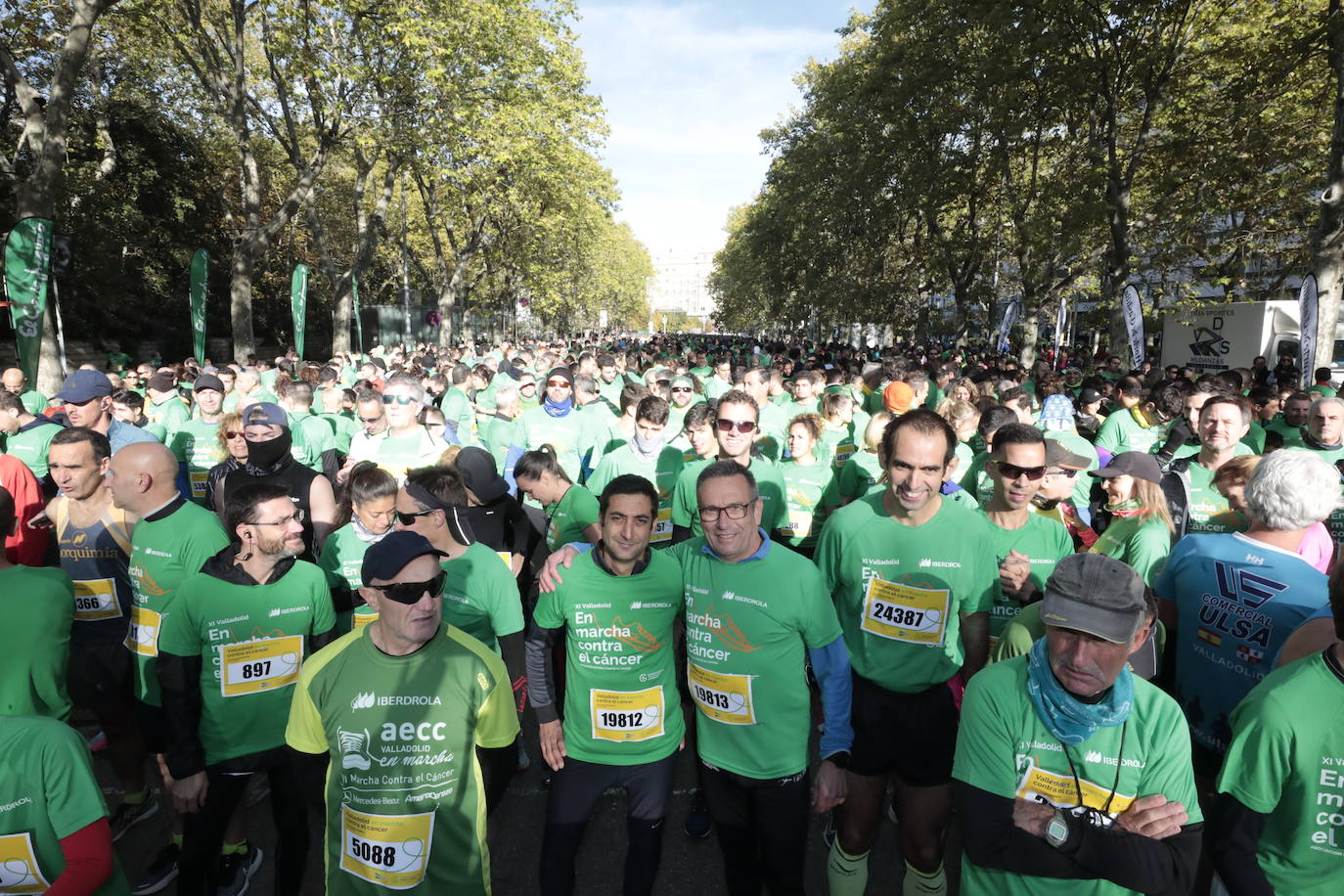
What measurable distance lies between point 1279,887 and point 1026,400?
4.76 m

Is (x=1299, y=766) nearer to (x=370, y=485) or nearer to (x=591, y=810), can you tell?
(x=591, y=810)

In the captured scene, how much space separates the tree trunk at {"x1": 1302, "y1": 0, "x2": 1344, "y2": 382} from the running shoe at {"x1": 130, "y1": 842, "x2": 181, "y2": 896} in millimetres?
13586

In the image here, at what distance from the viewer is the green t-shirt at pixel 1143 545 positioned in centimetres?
306

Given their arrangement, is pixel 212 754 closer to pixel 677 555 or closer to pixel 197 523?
pixel 197 523

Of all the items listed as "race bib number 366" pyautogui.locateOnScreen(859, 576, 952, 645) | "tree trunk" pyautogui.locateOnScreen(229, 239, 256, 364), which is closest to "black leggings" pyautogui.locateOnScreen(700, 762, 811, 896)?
"race bib number 366" pyautogui.locateOnScreen(859, 576, 952, 645)

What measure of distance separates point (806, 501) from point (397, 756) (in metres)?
Result: 3.53

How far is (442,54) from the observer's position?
57.1ft

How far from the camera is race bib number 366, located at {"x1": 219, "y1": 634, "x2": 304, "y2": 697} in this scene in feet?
9.40

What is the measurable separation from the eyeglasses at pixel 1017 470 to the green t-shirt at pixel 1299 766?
1418 millimetres

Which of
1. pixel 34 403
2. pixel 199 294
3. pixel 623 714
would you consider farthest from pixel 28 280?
pixel 623 714

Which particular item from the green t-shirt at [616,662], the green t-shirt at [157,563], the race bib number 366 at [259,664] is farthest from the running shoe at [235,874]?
the green t-shirt at [616,662]

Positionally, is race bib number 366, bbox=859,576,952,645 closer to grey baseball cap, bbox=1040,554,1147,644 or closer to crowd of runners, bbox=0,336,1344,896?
crowd of runners, bbox=0,336,1344,896

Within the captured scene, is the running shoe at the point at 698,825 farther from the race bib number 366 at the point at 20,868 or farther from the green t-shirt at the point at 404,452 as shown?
the green t-shirt at the point at 404,452

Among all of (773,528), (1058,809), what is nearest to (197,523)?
(773,528)
